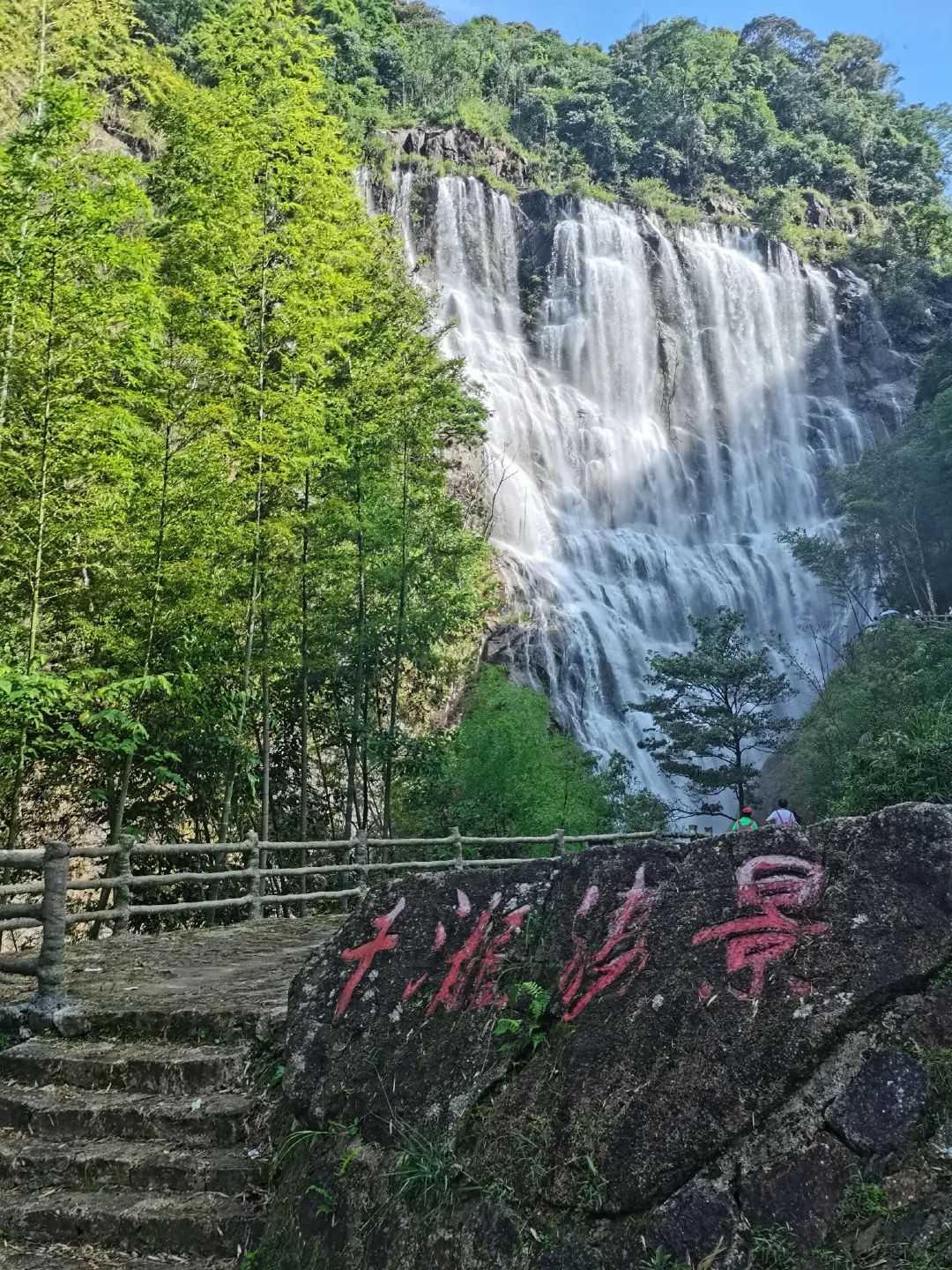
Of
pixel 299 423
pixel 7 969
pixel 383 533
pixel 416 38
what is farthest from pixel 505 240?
pixel 7 969

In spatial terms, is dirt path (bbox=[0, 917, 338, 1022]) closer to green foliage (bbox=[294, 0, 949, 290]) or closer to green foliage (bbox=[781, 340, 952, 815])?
green foliage (bbox=[781, 340, 952, 815])

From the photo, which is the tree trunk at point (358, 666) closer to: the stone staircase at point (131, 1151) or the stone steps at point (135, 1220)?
the stone staircase at point (131, 1151)

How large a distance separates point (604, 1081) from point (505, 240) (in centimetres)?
3239

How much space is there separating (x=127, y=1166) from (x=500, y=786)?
9902 millimetres

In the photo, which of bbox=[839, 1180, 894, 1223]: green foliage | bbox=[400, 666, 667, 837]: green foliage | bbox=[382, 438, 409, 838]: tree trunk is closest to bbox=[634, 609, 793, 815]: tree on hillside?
bbox=[400, 666, 667, 837]: green foliage

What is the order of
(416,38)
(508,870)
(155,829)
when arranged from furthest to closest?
1. (416,38)
2. (155,829)
3. (508,870)

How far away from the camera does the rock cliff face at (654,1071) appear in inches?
75.2

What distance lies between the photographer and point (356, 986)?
3.10 meters

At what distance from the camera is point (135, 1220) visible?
3113mm

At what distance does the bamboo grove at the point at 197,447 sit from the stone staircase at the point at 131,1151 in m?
2.25

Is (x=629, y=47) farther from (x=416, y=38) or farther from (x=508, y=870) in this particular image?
(x=508, y=870)

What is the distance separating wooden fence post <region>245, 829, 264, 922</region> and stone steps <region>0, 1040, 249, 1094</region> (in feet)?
10.5

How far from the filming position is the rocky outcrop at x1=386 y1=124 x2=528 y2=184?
32.8m

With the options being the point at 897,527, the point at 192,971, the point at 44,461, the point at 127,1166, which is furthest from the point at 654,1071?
the point at 897,527
